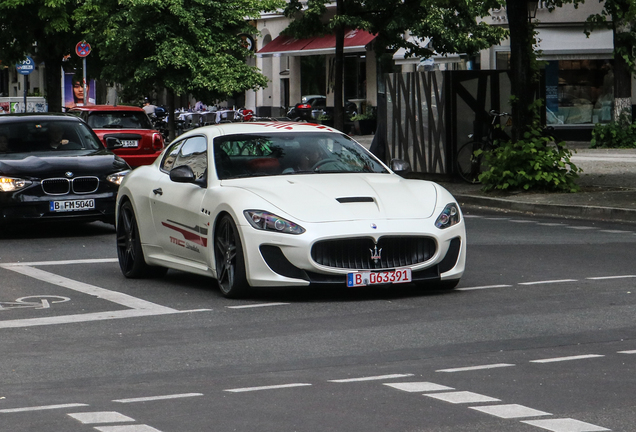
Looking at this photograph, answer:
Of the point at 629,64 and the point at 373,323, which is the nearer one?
the point at 373,323

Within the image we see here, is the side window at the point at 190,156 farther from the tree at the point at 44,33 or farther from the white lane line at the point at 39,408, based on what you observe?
the tree at the point at 44,33

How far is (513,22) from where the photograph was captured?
2131 cm

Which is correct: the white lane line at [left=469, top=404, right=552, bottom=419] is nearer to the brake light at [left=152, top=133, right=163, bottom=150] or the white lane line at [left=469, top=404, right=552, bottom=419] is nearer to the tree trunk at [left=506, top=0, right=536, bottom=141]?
the tree trunk at [left=506, top=0, right=536, bottom=141]

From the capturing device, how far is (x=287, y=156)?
10.6m

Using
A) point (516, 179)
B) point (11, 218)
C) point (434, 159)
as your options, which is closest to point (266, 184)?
point (11, 218)

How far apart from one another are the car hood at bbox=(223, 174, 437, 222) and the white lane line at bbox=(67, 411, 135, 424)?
372cm

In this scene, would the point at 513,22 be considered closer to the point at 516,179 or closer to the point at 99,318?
the point at 516,179

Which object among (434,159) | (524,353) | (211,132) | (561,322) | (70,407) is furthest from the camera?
(434,159)

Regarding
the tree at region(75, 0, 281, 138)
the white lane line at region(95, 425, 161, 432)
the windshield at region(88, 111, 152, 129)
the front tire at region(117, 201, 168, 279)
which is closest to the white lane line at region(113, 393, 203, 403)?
the white lane line at region(95, 425, 161, 432)

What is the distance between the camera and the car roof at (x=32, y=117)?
16516 mm

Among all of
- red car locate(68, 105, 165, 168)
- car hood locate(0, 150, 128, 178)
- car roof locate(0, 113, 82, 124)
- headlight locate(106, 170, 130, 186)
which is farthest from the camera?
red car locate(68, 105, 165, 168)

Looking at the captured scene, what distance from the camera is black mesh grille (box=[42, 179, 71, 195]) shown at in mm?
15320

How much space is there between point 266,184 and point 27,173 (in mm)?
6099

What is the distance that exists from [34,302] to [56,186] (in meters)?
5.53
